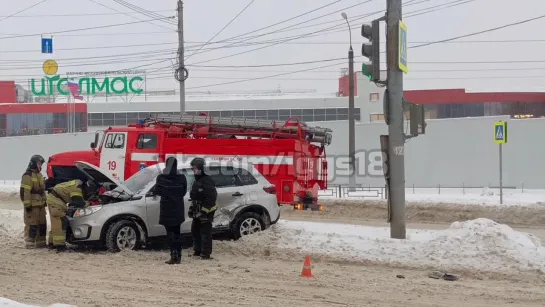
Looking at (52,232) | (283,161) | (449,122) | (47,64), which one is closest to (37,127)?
(47,64)

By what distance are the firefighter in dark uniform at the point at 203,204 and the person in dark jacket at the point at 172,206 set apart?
31cm

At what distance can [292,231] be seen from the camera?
11.8 meters

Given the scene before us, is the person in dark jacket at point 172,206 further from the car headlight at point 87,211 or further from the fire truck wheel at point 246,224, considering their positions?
the fire truck wheel at point 246,224

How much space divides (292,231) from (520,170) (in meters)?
17.8

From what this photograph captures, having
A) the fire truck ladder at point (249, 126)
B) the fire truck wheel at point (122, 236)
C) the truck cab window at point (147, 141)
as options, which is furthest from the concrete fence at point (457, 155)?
the fire truck wheel at point (122, 236)

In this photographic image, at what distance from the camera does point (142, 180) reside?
449 inches

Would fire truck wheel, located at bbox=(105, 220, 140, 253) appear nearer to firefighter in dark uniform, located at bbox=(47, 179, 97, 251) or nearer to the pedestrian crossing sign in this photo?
firefighter in dark uniform, located at bbox=(47, 179, 97, 251)

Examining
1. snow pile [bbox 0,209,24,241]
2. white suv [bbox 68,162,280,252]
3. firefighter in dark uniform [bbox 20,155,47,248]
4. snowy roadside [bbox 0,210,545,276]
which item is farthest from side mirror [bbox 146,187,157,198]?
snow pile [bbox 0,209,24,241]

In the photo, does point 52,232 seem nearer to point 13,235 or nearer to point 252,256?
point 13,235

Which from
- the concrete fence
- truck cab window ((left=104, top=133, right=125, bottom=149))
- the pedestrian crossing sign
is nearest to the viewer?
truck cab window ((left=104, top=133, right=125, bottom=149))

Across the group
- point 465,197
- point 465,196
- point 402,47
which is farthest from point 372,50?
point 465,196

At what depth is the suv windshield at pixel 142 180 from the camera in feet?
36.7

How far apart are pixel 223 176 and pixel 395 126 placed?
138 inches

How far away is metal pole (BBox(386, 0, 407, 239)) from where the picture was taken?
11875 mm
